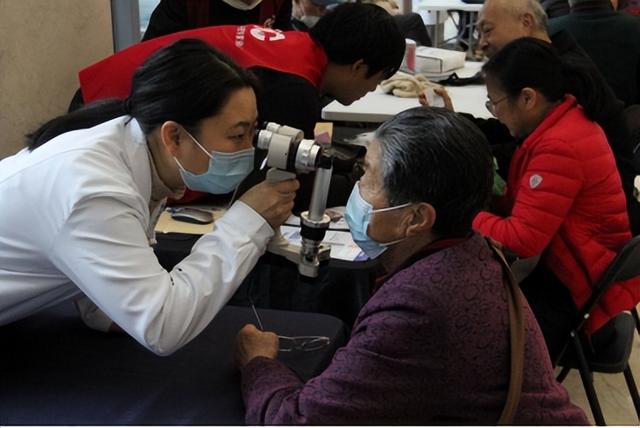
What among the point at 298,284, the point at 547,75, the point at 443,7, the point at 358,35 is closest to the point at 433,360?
the point at 298,284

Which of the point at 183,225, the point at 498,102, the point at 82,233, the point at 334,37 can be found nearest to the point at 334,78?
the point at 334,37

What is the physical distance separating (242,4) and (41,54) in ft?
2.49

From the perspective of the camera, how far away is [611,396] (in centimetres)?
248

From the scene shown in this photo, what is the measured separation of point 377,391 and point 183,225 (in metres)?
1.01

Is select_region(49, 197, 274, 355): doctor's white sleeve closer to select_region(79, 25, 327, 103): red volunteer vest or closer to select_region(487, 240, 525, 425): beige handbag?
select_region(487, 240, 525, 425): beige handbag

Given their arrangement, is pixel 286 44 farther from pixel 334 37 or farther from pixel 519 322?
pixel 519 322

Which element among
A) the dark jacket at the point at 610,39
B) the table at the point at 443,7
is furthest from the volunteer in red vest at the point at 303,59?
the table at the point at 443,7

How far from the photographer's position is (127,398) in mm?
1218

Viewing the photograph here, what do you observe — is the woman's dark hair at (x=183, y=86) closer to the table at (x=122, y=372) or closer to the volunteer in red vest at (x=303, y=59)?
the table at (x=122, y=372)

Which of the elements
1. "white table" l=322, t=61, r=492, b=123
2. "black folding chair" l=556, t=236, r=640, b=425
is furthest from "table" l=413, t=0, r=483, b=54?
"black folding chair" l=556, t=236, r=640, b=425

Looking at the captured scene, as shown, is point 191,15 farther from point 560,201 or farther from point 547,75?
point 560,201

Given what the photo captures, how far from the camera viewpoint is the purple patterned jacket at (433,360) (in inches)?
41.8

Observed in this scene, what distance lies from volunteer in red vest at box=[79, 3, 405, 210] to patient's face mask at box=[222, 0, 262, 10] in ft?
1.85

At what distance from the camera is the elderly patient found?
3.49 feet
